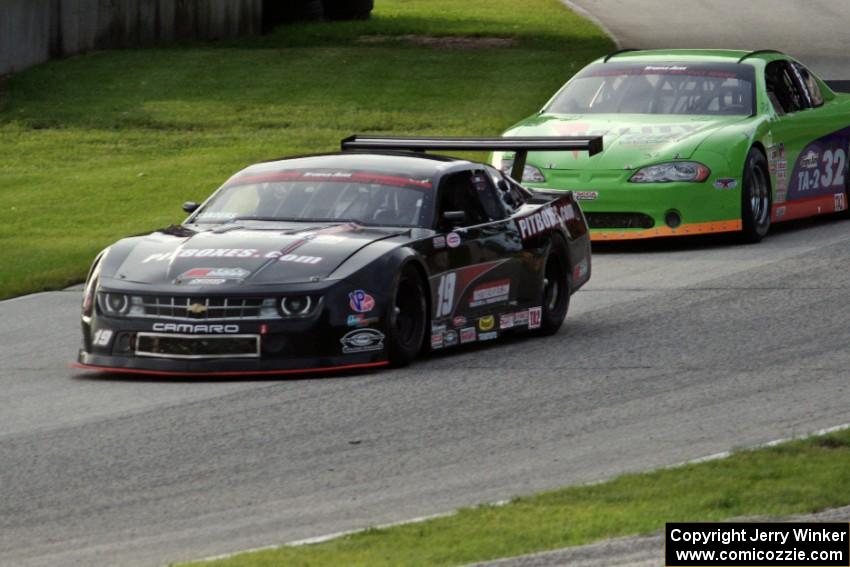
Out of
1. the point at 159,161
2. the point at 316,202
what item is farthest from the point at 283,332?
the point at 159,161

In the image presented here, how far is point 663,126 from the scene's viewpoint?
16500 millimetres

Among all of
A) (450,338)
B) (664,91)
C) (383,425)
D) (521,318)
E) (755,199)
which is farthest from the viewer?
(664,91)

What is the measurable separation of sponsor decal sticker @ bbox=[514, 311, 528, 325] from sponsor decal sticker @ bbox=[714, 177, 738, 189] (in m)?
4.52

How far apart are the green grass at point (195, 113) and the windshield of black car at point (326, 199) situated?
316 centimetres

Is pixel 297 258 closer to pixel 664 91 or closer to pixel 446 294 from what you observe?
pixel 446 294

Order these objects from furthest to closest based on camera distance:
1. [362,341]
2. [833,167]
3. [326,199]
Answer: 1. [833,167]
2. [326,199]
3. [362,341]

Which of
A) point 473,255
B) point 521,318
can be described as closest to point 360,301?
point 473,255

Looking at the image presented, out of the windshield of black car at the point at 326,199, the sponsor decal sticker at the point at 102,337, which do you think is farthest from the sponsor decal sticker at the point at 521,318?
the sponsor decal sticker at the point at 102,337

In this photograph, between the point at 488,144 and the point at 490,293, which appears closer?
the point at 490,293

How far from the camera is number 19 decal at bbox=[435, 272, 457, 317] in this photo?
1111 centimetres

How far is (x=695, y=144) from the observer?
52.9 ft

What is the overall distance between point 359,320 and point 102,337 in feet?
4.48

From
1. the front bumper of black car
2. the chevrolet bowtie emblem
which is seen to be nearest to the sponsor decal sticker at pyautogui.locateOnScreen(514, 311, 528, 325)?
the front bumper of black car

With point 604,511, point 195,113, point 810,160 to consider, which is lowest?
point 195,113
